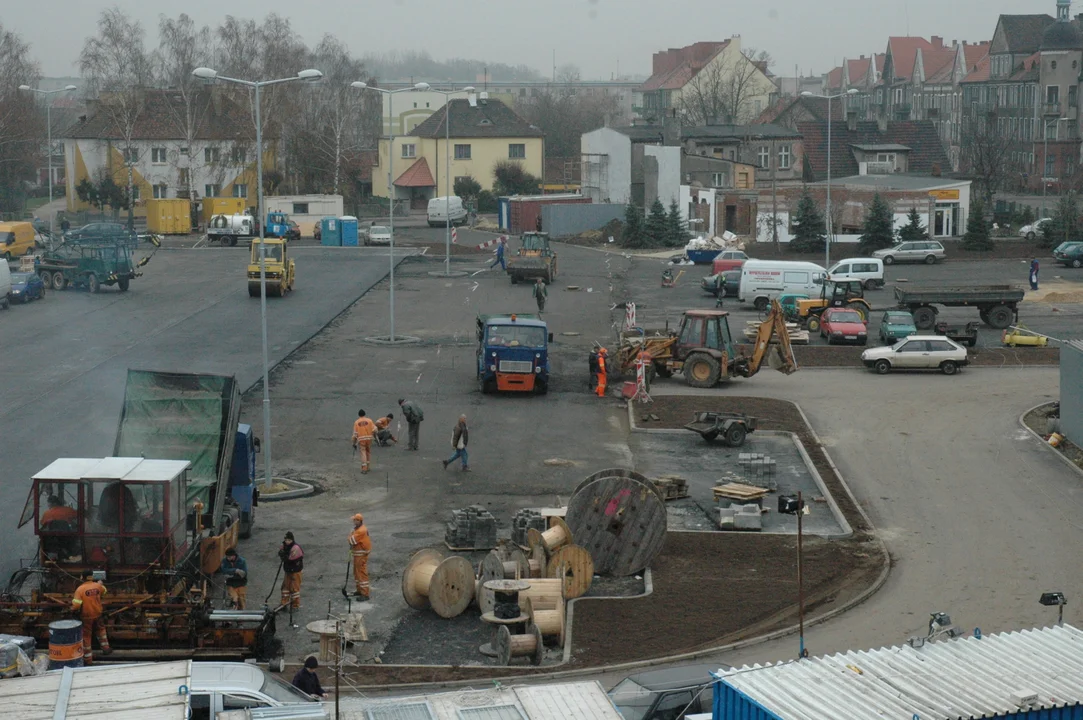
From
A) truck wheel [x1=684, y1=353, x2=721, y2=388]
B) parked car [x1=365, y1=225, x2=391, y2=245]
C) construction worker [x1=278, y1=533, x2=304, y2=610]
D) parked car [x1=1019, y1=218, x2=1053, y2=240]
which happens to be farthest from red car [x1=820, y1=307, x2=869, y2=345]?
parked car [x1=365, y1=225, x2=391, y2=245]

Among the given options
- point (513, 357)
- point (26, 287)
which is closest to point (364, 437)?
point (513, 357)

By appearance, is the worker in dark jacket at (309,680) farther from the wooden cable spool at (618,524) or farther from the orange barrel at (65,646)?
the wooden cable spool at (618,524)

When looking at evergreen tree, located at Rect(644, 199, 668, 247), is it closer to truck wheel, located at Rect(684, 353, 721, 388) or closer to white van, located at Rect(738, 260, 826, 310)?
white van, located at Rect(738, 260, 826, 310)

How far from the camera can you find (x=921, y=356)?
3734 centimetres

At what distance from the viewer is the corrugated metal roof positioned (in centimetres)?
1127

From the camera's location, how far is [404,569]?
19656 millimetres

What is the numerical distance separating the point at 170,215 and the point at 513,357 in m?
50.0

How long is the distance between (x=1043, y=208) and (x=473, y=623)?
7720 cm

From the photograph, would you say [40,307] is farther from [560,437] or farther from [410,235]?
[410,235]

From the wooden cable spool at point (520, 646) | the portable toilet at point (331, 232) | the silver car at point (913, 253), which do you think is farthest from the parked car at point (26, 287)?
the silver car at point (913, 253)

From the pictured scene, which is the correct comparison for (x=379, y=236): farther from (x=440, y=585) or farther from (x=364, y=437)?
(x=440, y=585)

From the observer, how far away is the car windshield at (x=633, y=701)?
1333cm

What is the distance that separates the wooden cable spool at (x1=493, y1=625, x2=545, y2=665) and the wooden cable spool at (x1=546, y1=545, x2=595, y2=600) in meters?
2.11

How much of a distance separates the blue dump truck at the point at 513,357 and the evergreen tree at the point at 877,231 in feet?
123
